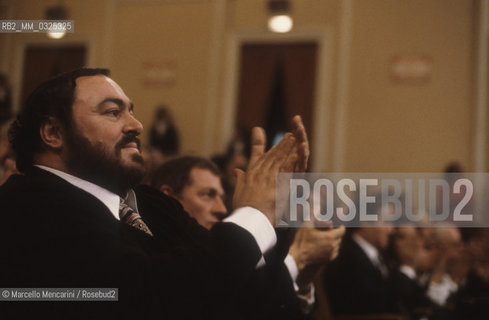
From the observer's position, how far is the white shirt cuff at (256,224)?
3.19 ft

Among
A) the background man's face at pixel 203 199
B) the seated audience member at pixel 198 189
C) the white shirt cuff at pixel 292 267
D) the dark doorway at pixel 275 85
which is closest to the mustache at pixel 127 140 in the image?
the white shirt cuff at pixel 292 267

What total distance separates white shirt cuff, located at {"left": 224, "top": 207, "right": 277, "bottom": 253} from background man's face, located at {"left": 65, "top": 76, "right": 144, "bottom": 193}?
204 millimetres

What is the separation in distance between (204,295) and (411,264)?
2578 mm

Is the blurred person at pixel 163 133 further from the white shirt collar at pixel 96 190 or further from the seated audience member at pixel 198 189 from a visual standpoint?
the white shirt collar at pixel 96 190

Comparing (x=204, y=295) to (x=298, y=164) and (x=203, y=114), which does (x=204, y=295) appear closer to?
(x=298, y=164)

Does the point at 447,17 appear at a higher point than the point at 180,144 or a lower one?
higher

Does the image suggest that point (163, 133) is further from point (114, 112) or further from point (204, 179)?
point (114, 112)

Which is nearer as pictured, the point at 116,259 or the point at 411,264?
the point at 116,259

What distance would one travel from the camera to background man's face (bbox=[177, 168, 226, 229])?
1808 millimetres

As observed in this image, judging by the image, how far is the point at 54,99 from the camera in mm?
1085

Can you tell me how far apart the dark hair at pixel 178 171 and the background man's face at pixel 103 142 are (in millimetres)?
781

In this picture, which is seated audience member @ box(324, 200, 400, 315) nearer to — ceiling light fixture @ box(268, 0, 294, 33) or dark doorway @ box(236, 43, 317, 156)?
ceiling light fixture @ box(268, 0, 294, 33)

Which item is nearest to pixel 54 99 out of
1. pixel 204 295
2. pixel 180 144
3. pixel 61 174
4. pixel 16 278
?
pixel 61 174

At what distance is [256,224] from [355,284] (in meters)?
1.84
